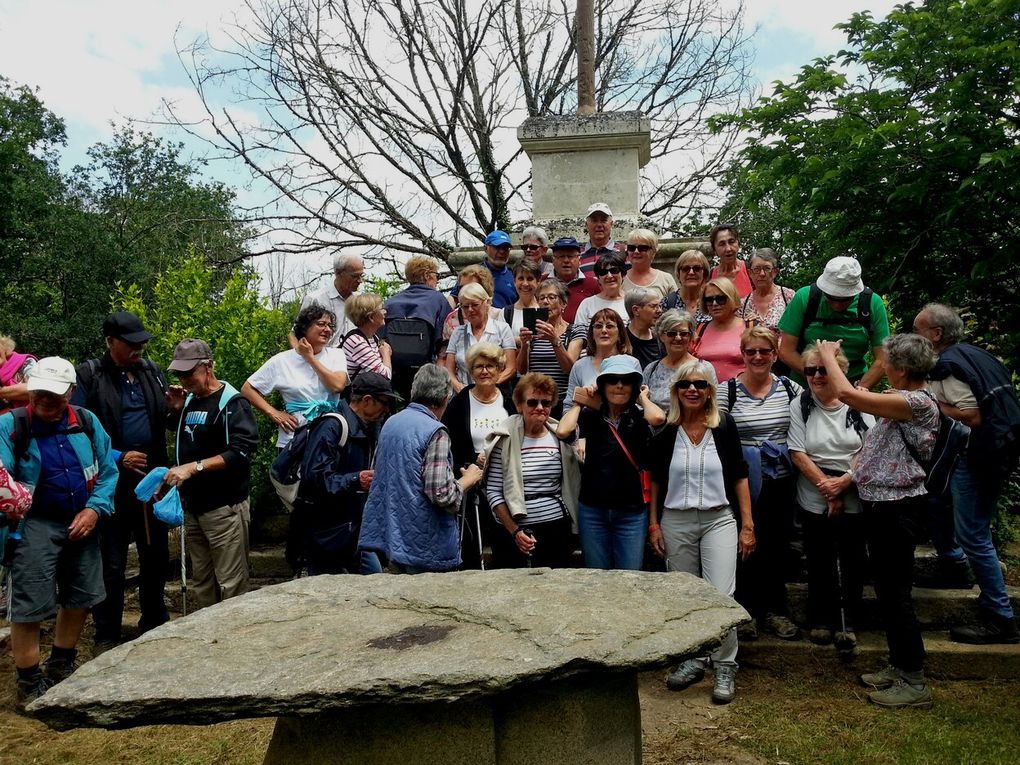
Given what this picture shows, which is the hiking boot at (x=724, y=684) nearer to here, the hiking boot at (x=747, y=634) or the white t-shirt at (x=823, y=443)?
the hiking boot at (x=747, y=634)

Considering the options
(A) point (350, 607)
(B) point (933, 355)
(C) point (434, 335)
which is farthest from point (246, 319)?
(B) point (933, 355)

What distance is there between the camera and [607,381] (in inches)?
183

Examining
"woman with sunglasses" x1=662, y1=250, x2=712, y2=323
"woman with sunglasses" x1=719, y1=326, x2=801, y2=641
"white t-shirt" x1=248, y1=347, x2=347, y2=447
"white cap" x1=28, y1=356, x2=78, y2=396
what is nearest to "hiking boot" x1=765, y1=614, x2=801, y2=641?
"woman with sunglasses" x1=719, y1=326, x2=801, y2=641

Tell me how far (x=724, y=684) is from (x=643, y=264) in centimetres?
288

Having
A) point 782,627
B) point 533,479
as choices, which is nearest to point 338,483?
point 533,479

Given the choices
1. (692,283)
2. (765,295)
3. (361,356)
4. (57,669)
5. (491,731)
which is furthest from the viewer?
(765,295)

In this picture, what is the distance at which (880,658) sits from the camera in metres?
4.71

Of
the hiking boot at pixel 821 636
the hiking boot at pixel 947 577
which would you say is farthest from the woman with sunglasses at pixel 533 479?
the hiking boot at pixel 947 577

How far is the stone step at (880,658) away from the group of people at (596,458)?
9cm

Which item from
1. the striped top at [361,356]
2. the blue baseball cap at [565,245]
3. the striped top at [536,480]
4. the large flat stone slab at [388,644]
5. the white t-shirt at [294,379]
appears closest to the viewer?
the large flat stone slab at [388,644]

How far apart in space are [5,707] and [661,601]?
3.74 metres

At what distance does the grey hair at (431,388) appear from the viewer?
4.45 meters

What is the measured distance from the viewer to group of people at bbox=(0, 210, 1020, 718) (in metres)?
4.32

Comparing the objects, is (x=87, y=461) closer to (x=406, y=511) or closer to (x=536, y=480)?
(x=406, y=511)
